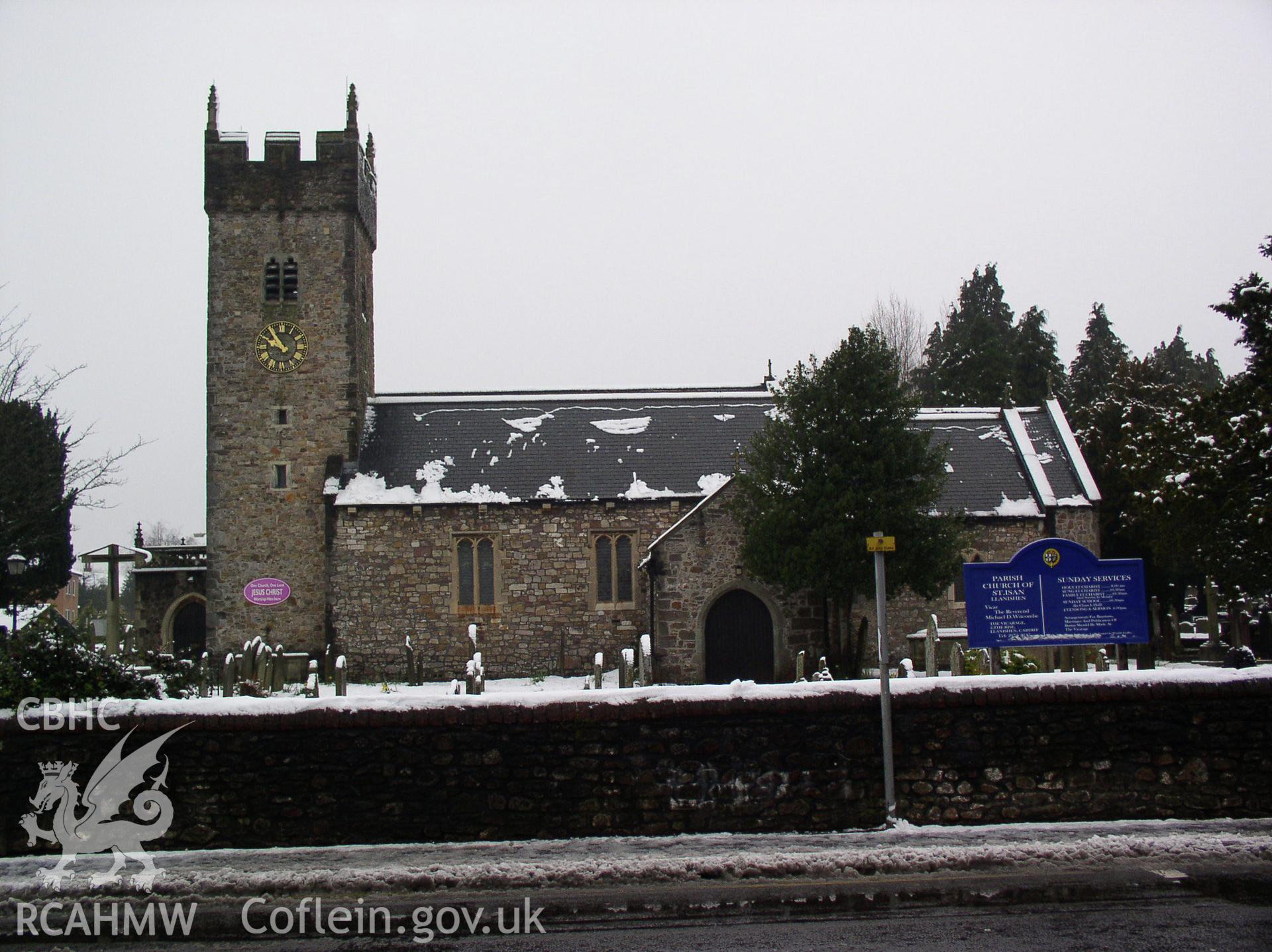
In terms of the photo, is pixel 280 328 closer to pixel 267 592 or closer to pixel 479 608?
pixel 267 592

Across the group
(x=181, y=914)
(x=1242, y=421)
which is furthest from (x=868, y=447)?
(x=181, y=914)

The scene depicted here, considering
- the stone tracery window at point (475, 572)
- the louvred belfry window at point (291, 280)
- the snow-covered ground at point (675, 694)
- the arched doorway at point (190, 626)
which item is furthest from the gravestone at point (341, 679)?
the louvred belfry window at point (291, 280)

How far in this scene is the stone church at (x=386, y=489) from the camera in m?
26.8

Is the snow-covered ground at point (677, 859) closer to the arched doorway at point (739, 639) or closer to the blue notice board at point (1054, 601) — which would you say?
the blue notice board at point (1054, 601)

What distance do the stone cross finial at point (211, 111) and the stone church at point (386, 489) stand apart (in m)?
0.06

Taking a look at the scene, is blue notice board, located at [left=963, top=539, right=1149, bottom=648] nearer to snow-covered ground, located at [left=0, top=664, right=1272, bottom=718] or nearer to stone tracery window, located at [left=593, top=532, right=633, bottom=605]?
snow-covered ground, located at [left=0, top=664, right=1272, bottom=718]

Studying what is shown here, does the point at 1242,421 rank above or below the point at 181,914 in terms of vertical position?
above

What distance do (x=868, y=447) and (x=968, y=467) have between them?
8.43 meters

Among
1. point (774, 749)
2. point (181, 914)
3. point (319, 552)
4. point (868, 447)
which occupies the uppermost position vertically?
point (868, 447)

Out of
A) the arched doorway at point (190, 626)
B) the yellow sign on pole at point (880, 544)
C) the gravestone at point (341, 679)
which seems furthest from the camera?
the arched doorway at point (190, 626)

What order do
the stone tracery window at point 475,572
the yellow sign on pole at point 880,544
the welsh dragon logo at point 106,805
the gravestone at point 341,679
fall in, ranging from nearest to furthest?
the welsh dragon logo at point 106,805 → the yellow sign on pole at point 880,544 → the gravestone at point 341,679 → the stone tracery window at point 475,572

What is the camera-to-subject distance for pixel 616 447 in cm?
2919

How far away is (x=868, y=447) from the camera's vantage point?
21.5 metres

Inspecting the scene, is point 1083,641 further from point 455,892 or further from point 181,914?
point 181,914
